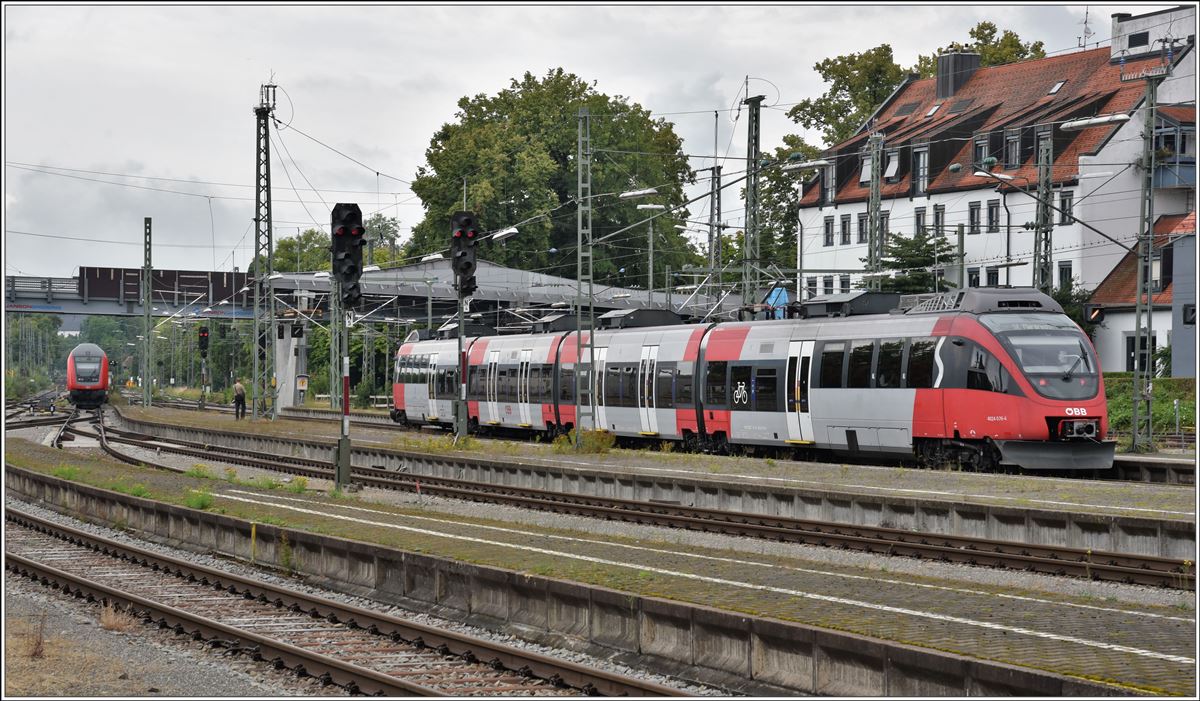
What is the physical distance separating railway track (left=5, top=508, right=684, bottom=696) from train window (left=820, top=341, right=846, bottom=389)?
1528cm

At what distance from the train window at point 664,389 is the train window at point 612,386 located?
6.76ft

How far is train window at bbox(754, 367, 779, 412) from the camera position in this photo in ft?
105

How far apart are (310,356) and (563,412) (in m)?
73.4

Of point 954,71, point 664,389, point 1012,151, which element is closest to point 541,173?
point 954,71

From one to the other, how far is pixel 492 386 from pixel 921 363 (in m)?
21.8

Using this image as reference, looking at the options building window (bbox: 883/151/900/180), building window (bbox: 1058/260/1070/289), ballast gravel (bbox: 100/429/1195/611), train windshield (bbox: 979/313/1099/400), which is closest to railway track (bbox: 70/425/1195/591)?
ballast gravel (bbox: 100/429/1195/611)

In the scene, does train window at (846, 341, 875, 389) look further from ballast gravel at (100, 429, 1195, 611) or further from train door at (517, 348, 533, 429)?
train door at (517, 348, 533, 429)

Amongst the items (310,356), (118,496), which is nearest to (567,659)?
(118,496)

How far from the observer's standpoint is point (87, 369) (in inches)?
3524

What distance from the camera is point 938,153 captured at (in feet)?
238

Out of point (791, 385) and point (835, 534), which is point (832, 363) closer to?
point (791, 385)

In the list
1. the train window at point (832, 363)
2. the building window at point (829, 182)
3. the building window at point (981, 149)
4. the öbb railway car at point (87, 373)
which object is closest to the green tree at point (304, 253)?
the öbb railway car at point (87, 373)

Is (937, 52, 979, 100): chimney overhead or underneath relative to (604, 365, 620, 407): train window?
overhead

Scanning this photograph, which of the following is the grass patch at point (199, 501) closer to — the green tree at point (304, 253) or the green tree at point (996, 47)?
the green tree at point (996, 47)
